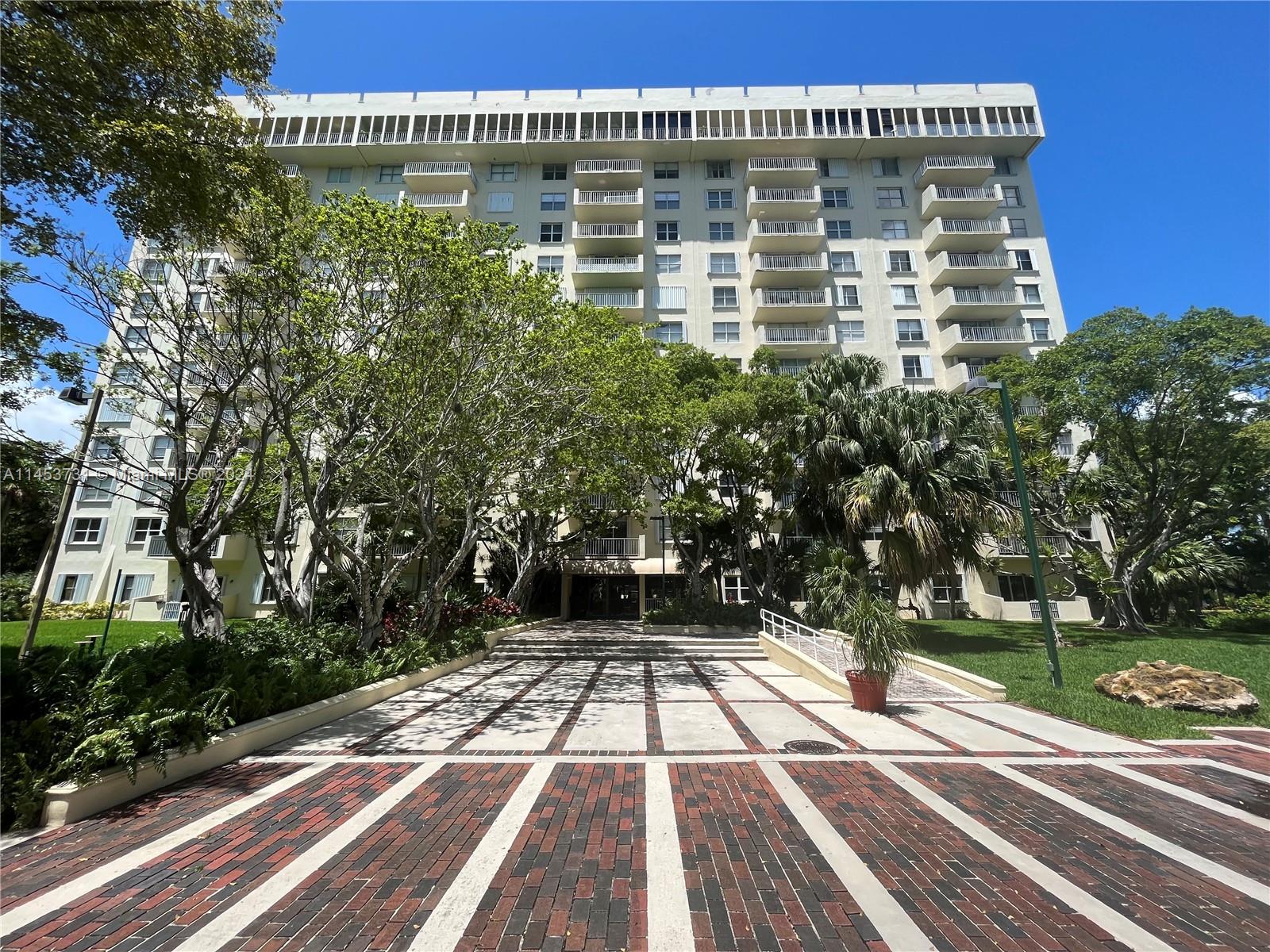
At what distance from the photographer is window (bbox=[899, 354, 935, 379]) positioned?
97.0ft

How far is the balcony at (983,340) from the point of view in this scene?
2861cm

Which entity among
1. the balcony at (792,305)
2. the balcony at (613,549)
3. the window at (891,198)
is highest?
the window at (891,198)

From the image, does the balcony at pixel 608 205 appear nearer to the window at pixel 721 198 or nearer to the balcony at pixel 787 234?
the window at pixel 721 198

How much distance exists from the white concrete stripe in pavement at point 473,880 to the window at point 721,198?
34436mm

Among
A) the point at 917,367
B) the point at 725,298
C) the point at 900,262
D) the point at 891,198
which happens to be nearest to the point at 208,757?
the point at 725,298

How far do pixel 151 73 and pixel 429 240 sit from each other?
12.5ft

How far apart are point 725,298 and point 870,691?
2647 centimetres

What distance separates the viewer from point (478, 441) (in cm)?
1145

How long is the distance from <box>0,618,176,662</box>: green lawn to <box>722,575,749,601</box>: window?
2265 centimetres

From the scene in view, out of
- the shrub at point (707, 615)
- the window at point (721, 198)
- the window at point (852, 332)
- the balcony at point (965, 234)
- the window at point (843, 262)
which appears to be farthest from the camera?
the window at point (721, 198)

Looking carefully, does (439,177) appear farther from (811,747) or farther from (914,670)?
(811,747)

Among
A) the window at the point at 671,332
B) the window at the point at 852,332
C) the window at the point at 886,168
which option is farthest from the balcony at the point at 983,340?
the window at the point at 671,332

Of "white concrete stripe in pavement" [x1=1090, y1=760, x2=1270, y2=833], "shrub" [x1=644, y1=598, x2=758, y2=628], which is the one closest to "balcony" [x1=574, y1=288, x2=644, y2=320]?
"shrub" [x1=644, y1=598, x2=758, y2=628]

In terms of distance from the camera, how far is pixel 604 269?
29.8m
